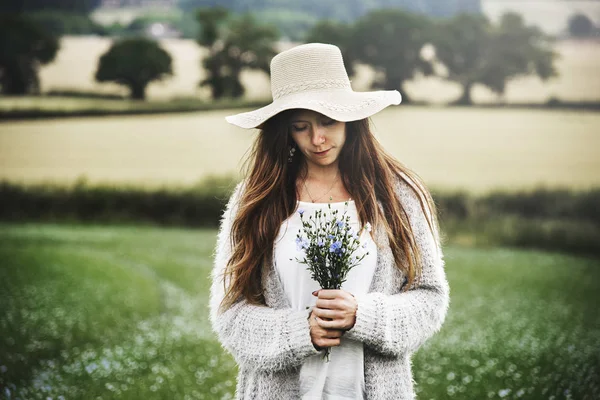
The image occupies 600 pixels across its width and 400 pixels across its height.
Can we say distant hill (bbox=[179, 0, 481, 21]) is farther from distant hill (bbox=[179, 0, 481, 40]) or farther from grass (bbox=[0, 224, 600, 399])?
grass (bbox=[0, 224, 600, 399])

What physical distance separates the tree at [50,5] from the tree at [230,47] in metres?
1.80

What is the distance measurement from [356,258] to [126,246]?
10761 millimetres

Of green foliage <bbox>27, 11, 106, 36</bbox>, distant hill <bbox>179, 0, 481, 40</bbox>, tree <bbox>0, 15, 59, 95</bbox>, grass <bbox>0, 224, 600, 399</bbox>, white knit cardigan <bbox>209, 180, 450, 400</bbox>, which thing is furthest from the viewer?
distant hill <bbox>179, 0, 481, 40</bbox>

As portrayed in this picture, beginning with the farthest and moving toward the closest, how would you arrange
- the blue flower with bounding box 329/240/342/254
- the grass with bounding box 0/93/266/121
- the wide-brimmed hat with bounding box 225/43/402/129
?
the grass with bounding box 0/93/266/121 → the wide-brimmed hat with bounding box 225/43/402/129 → the blue flower with bounding box 329/240/342/254

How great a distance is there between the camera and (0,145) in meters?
11.7

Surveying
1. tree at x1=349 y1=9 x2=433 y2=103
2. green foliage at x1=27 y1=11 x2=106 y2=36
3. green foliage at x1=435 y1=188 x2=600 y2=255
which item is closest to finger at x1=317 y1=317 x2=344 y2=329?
tree at x1=349 y1=9 x2=433 y2=103

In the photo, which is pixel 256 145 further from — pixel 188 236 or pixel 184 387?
pixel 188 236

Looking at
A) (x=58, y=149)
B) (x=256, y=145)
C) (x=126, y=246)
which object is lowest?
(x=126, y=246)

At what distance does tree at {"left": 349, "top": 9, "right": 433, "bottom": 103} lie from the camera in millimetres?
11844

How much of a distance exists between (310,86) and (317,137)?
190 millimetres

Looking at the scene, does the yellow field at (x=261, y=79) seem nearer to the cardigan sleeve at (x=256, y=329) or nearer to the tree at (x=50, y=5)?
the tree at (x=50, y=5)

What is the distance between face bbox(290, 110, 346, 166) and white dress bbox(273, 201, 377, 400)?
158 mm

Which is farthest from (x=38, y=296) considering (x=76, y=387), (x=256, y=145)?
(x=256, y=145)

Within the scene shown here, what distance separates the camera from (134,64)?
1218 cm
